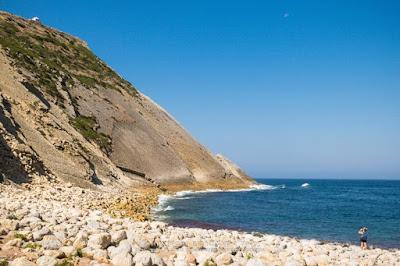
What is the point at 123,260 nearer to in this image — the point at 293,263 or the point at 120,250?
the point at 120,250

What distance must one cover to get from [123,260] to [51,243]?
2.41 metres

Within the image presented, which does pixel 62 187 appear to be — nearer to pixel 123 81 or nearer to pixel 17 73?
pixel 17 73

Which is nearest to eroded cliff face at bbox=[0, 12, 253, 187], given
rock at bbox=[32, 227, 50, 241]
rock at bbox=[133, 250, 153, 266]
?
rock at bbox=[32, 227, 50, 241]

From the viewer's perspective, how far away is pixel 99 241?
1334 cm

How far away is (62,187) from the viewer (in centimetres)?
3709

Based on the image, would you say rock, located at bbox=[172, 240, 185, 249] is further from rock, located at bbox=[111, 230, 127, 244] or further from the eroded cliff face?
the eroded cliff face

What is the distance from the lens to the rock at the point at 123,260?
466 inches

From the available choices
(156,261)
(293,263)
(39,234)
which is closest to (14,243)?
(39,234)

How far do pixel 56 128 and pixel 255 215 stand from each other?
83.1ft

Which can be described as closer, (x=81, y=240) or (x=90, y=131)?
(x=81, y=240)

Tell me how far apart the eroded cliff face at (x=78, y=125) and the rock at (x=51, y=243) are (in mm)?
20543

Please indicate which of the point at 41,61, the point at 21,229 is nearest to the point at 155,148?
the point at 41,61

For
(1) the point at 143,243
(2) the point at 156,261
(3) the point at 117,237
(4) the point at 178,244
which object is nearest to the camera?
(2) the point at 156,261

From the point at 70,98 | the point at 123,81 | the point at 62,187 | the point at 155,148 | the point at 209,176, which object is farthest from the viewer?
the point at 123,81
